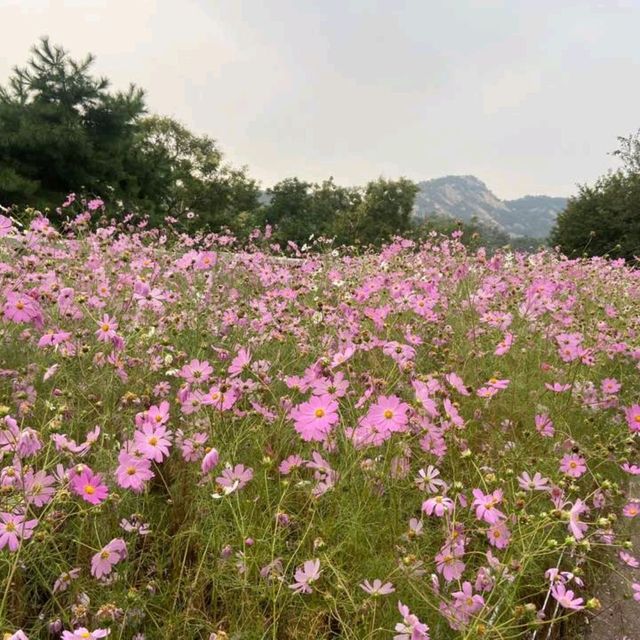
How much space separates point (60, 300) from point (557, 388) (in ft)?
6.13

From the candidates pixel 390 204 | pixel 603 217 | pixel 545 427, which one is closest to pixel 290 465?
pixel 545 427

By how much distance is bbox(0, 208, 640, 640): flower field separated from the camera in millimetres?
1154

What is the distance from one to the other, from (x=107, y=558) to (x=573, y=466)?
50.4 inches

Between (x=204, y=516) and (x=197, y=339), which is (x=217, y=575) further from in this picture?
(x=197, y=339)

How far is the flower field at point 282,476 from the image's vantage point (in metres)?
1.15

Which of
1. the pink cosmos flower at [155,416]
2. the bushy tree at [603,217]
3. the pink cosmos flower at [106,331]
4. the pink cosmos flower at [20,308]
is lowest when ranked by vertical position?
the pink cosmos flower at [155,416]

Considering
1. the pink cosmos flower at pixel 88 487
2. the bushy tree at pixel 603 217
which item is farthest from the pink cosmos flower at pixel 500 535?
the bushy tree at pixel 603 217

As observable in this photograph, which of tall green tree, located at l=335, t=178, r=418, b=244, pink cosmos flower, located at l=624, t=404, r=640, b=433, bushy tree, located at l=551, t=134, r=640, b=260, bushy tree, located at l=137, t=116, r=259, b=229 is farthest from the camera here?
tall green tree, located at l=335, t=178, r=418, b=244

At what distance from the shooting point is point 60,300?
1.96 m

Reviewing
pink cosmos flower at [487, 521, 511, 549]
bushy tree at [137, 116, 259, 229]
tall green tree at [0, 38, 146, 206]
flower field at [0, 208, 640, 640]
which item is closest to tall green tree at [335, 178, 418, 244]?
bushy tree at [137, 116, 259, 229]

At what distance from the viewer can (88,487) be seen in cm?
113

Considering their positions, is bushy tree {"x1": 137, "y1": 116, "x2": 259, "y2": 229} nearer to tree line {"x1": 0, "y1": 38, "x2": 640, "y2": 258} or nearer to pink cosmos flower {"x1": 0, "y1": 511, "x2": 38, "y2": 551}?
tree line {"x1": 0, "y1": 38, "x2": 640, "y2": 258}

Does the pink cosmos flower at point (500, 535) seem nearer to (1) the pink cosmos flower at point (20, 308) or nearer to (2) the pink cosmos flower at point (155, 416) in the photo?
(2) the pink cosmos flower at point (155, 416)

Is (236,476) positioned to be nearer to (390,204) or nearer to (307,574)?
(307,574)
